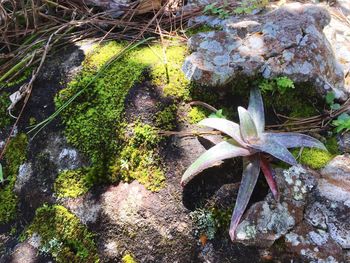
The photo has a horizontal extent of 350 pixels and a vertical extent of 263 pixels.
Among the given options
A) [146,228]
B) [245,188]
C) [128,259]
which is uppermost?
[245,188]

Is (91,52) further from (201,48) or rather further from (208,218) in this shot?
(208,218)

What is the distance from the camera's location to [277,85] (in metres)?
2.36

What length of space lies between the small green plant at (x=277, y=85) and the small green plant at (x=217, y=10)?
0.78m

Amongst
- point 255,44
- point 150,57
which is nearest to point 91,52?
point 150,57

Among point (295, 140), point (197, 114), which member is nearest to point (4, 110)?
point (197, 114)

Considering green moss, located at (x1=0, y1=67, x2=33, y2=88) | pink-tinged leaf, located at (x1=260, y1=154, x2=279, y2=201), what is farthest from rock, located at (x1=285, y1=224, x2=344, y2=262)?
green moss, located at (x1=0, y1=67, x2=33, y2=88)

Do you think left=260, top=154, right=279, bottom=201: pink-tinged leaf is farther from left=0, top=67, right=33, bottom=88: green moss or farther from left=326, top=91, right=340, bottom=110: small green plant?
left=0, top=67, right=33, bottom=88: green moss

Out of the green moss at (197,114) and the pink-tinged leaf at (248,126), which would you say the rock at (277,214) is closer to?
the pink-tinged leaf at (248,126)

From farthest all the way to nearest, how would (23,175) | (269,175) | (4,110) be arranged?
(4,110)
(23,175)
(269,175)

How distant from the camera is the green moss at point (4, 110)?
2645mm

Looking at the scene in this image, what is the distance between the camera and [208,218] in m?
1.99

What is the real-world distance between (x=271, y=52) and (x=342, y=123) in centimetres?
66

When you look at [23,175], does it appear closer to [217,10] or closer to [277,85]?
[277,85]

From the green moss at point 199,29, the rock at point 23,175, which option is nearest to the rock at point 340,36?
the green moss at point 199,29
